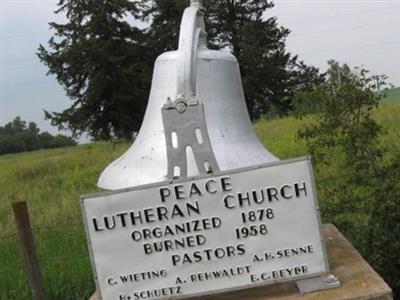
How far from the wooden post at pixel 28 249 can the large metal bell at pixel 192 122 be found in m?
1.43

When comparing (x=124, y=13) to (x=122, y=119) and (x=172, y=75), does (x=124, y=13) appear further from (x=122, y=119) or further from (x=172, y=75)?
(x=172, y=75)

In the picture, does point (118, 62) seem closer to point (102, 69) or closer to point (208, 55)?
point (102, 69)

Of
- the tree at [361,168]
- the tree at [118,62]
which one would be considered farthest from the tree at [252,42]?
the tree at [361,168]

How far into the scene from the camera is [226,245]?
2246 millimetres

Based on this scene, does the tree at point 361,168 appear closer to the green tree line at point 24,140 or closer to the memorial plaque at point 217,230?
the memorial plaque at point 217,230

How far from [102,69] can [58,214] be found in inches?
966

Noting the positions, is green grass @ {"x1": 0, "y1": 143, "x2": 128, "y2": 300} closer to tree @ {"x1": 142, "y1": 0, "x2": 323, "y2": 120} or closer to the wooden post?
the wooden post

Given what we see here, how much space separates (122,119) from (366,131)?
90.2 ft

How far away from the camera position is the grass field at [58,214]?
4.64m

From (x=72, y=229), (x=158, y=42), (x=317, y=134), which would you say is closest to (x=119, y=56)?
(x=158, y=42)

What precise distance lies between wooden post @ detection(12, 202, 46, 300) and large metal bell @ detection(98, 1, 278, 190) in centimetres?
143

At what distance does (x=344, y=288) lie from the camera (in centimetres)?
231

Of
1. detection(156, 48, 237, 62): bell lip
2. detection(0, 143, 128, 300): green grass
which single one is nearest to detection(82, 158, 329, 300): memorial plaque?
detection(156, 48, 237, 62): bell lip

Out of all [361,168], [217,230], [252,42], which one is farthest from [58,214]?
[252,42]
